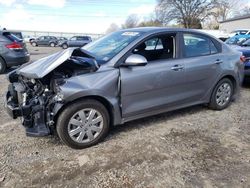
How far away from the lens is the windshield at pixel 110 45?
3736mm

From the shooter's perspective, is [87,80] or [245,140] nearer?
[87,80]

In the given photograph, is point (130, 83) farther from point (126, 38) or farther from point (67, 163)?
point (67, 163)

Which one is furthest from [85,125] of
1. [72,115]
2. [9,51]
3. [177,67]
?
[9,51]

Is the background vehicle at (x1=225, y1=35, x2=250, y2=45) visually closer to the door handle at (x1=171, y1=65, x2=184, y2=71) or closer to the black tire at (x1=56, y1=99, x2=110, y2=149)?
the door handle at (x1=171, y1=65, x2=184, y2=71)

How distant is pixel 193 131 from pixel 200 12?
50.3 meters

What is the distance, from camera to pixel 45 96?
11.0 ft

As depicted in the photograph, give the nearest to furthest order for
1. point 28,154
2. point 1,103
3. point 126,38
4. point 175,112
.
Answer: point 28,154 < point 126,38 < point 175,112 < point 1,103

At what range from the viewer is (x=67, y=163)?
3.17 metres

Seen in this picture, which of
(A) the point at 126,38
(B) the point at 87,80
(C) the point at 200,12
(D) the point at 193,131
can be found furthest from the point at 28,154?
(C) the point at 200,12

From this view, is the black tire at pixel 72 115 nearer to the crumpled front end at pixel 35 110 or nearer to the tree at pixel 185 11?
the crumpled front end at pixel 35 110

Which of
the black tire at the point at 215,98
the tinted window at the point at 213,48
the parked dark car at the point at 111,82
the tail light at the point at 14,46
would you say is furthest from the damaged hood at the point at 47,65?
the tail light at the point at 14,46

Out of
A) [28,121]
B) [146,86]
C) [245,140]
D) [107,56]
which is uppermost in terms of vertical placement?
[107,56]

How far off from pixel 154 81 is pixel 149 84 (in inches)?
3.9

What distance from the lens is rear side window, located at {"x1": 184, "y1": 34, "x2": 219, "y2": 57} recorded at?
433 centimetres
